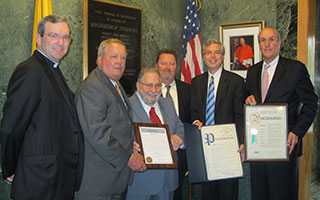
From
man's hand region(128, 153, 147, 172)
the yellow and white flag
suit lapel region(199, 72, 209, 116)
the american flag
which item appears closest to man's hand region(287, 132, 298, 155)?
suit lapel region(199, 72, 209, 116)

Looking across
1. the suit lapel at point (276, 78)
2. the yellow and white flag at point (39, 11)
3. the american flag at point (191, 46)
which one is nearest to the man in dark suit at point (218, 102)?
the suit lapel at point (276, 78)

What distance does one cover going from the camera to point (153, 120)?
281 centimetres

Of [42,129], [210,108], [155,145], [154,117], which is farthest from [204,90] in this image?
[42,129]

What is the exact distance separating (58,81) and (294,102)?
7.69ft

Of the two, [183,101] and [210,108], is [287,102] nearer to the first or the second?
[210,108]

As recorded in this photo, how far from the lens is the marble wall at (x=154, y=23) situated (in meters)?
3.07

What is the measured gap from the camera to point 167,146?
107 inches

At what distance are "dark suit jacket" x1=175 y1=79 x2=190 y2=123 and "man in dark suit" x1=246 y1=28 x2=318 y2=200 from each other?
2.12 ft

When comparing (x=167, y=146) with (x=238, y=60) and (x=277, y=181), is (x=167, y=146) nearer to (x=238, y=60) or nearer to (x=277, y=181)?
(x=277, y=181)

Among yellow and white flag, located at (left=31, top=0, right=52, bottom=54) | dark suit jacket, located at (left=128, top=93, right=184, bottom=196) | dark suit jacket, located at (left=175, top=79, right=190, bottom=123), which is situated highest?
yellow and white flag, located at (left=31, top=0, right=52, bottom=54)

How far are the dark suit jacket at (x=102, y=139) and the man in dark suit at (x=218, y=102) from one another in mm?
1117

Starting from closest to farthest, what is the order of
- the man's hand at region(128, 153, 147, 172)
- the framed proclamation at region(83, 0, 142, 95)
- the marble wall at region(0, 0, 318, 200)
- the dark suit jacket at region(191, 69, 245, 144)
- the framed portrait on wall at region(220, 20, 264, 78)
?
the man's hand at region(128, 153, 147, 172) → the marble wall at region(0, 0, 318, 200) → the dark suit jacket at region(191, 69, 245, 144) → the framed proclamation at region(83, 0, 142, 95) → the framed portrait on wall at region(220, 20, 264, 78)

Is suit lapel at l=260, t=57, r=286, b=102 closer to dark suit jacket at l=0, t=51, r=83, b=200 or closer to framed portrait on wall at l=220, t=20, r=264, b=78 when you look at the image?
framed portrait on wall at l=220, t=20, r=264, b=78

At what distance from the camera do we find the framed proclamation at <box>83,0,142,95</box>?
12.5 feet
